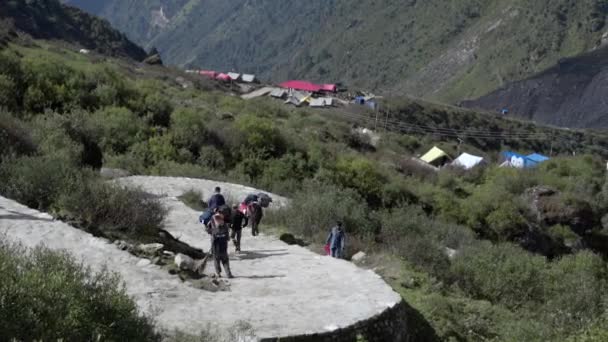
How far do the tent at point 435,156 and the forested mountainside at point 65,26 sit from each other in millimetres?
50716

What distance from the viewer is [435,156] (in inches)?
2195

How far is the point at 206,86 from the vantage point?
69188 millimetres

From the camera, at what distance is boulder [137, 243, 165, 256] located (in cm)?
1134

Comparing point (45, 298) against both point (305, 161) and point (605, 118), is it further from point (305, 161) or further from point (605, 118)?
point (605, 118)

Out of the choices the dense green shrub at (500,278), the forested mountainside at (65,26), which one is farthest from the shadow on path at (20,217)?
the forested mountainside at (65,26)

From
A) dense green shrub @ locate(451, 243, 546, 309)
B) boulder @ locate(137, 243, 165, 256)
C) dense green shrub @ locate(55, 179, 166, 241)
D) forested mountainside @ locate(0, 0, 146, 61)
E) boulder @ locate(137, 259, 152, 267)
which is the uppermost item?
forested mountainside @ locate(0, 0, 146, 61)

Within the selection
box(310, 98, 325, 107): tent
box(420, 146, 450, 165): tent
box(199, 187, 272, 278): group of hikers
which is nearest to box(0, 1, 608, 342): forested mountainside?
box(199, 187, 272, 278): group of hikers

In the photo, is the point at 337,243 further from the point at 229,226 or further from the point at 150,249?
the point at 150,249

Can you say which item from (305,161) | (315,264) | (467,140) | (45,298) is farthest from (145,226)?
(467,140)

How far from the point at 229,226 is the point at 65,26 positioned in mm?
102859

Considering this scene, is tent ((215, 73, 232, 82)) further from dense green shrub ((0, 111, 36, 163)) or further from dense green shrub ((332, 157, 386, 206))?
dense green shrub ((0, 111, 36, 163))

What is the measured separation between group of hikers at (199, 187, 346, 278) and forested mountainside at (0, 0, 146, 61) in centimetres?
7641

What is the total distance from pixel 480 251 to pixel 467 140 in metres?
61.9

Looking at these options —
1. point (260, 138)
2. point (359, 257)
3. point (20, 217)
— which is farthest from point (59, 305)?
point (260, 138)
